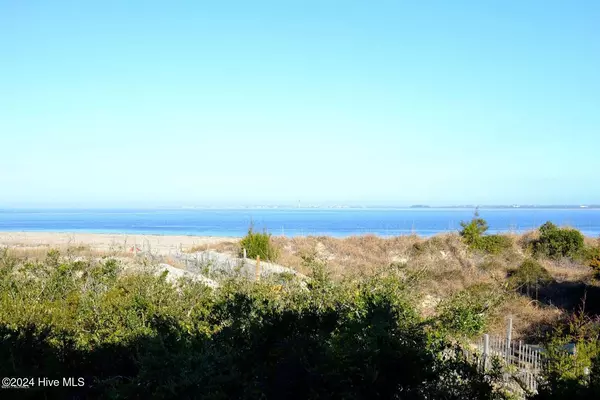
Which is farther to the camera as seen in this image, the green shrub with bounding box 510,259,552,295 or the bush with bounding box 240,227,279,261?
the bush with bounding box 240,227,279,261

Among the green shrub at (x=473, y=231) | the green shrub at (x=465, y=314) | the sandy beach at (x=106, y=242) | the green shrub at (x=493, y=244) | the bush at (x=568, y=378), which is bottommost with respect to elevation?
the sandy beach at (x=106, y=242)

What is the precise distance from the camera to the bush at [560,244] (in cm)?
2812

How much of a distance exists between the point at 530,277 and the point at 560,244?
9.26m

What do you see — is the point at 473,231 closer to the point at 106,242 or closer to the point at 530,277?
the point at 530,277

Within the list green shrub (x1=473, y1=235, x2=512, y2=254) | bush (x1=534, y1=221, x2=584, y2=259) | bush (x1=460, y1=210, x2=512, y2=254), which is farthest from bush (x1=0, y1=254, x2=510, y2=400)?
bush (x1=534, y1=221, x2=584, y2=259)

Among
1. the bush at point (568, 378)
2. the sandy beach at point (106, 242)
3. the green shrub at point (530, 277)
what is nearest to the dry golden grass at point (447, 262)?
the green shrub at point (530, 277)

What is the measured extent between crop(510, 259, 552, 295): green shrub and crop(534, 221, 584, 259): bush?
6.81m

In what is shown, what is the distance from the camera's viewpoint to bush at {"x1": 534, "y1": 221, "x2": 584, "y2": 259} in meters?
28.1

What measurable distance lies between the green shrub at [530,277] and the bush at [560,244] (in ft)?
22.3

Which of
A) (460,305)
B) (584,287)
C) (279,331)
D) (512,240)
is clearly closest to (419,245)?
(512,240)

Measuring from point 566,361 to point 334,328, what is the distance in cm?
203

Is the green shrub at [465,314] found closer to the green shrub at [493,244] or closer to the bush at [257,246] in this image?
the bush at [257,246]

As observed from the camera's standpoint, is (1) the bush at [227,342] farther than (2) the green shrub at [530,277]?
No

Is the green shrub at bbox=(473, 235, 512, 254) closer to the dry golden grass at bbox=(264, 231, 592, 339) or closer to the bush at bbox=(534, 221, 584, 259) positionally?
the dry golden grass at bbox=(264, 231, 592, 339)
